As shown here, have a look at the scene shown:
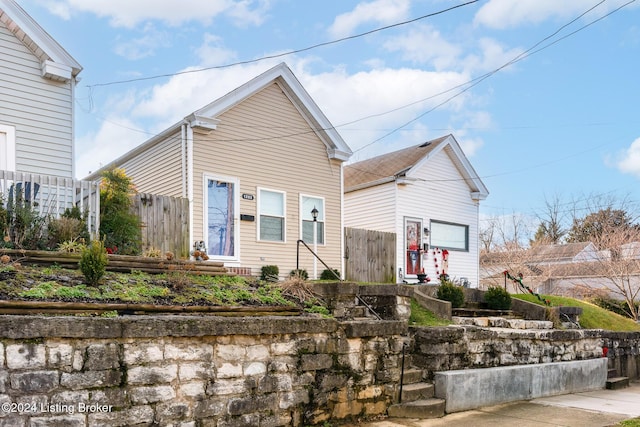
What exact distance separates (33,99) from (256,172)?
16.3ft

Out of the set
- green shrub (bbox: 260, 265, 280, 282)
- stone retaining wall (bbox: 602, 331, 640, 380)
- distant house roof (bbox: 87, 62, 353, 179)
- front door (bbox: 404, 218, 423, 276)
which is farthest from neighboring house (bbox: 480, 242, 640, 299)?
green shrub (bbox: 260, 265, 280, 282)

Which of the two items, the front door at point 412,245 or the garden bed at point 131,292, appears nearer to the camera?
the garden bed at point 131,292

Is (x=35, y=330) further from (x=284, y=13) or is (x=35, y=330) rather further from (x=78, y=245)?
(x=284, y=13)

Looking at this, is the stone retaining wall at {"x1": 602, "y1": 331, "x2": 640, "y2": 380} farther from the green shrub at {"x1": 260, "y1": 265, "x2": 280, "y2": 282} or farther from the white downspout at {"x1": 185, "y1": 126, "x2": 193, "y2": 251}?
the white downspout at {"x1": 185, "y1": 126, "x2": 193, "y2": 251}

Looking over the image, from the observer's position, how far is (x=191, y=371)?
5023mm

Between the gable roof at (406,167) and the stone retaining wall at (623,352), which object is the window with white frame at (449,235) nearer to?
the gable roof at (406,167)

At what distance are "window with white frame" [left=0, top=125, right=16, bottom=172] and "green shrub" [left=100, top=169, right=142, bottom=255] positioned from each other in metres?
1.71

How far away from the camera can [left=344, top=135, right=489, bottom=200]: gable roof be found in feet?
57.1

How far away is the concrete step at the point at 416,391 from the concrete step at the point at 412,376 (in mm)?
52

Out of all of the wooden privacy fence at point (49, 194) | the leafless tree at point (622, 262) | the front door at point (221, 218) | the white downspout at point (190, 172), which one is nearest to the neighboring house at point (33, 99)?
the wooden privacy fence at point (49, 194)

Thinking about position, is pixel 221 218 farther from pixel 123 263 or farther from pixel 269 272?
pixel 123 263

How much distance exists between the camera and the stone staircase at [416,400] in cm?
671

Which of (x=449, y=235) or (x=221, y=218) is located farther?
(x=449, y=235)

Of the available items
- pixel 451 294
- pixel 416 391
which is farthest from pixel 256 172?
pixel 416 391
